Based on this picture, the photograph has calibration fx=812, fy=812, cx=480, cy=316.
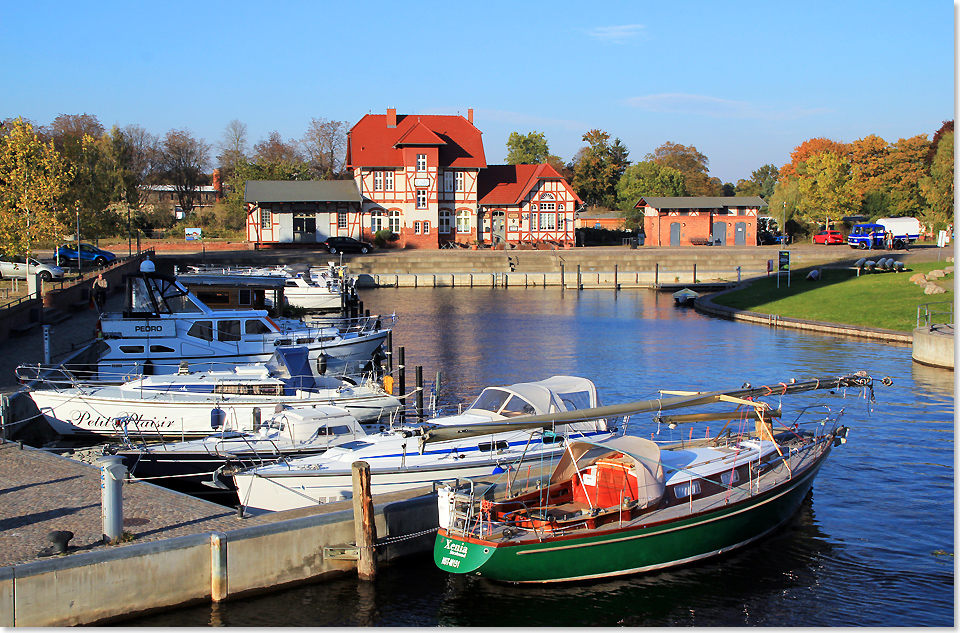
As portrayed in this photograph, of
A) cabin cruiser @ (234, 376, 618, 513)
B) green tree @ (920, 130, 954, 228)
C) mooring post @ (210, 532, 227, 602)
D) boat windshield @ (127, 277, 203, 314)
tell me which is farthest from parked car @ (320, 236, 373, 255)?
mooring post @ (210, 532, 227, 602)

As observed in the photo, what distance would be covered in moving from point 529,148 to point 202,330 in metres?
101

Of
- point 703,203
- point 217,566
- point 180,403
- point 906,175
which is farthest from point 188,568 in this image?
point 906,175

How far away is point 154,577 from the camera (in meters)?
11.6

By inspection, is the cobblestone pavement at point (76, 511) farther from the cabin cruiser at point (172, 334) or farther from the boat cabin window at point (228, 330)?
the boat cabin window at point (228, 330)

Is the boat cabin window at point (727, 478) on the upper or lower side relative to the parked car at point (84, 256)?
lower

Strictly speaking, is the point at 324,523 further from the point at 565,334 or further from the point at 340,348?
the point at 565,334

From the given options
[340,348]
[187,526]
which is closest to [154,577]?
[187,526]

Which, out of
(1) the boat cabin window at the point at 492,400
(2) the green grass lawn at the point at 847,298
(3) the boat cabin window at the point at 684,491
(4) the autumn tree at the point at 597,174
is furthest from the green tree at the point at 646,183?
(3) the boat cabin window at the point at 684,491

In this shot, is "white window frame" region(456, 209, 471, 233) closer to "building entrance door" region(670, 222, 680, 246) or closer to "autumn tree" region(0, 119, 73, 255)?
"building entrance door" region(670, 222, 680, 246)

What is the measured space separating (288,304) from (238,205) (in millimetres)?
42460

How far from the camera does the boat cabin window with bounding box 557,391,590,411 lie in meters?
17.7

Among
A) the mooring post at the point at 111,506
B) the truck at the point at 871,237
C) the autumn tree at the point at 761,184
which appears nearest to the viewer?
the mooring post at the point at 111,506

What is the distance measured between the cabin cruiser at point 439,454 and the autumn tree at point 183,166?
9654cm

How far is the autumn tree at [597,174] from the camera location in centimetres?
11150
